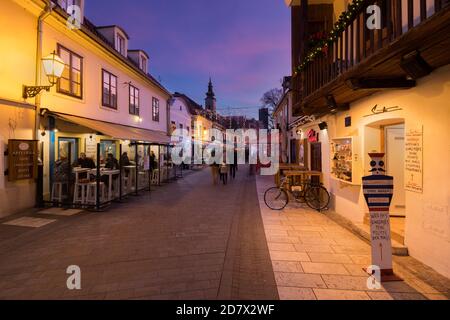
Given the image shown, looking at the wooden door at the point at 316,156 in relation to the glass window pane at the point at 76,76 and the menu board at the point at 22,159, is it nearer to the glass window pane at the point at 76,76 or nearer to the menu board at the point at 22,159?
the menu board at the point at 22,159

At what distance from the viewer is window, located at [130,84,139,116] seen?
16422 mm

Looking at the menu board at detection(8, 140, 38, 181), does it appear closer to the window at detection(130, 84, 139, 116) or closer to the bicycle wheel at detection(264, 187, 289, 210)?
the bicycle wheel at detection(264, 187, 289, 210)

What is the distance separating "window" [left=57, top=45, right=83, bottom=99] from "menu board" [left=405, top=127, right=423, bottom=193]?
1050 centimetres

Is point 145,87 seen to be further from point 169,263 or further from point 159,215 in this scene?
point 169,263

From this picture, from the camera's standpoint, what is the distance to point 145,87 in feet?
61.5

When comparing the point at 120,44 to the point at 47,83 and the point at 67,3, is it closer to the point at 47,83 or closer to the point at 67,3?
the point at 67,3

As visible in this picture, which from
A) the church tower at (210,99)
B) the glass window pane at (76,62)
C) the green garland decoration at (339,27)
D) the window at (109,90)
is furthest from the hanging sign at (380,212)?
the church tower at (210,99)

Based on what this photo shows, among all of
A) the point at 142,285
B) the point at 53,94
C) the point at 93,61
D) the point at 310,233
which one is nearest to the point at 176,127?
the point at 93,61

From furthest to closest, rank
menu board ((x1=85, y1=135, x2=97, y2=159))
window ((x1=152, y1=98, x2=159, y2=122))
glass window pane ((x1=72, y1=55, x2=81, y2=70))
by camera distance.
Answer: window ((x1=152, y1=98, x2=159, y2=122)), menu board ((x1=85, y1=135, x2=97, y2=159)), glass window pane ((x1=72, y1=55, x2=81, y2=70))

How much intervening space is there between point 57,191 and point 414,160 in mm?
10124

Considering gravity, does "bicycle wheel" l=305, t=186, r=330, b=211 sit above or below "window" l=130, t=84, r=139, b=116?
below

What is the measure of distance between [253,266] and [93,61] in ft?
37.8

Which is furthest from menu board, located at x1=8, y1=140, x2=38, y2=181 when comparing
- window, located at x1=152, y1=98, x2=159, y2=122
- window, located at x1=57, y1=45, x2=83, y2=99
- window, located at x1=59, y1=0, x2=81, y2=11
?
window, located at x1=152, y1=98, x2=159, y2=122
